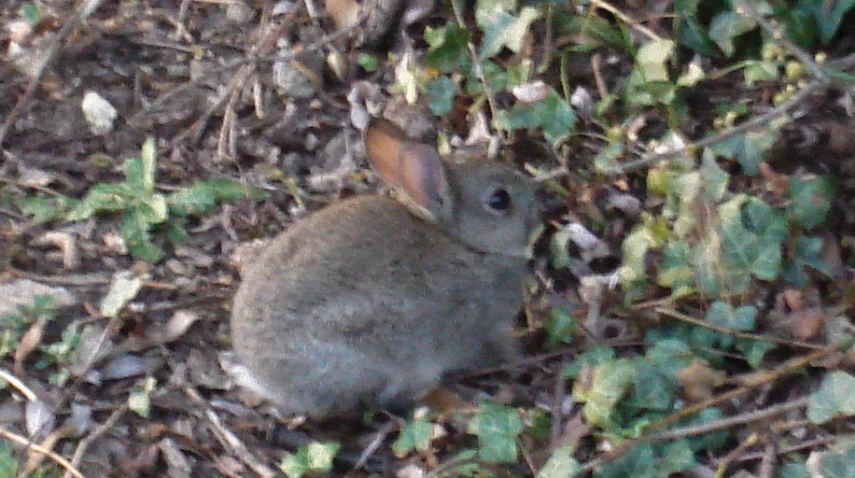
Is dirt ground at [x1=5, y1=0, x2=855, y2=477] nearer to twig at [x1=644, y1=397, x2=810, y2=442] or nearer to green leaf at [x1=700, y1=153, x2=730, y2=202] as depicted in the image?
green leaf at [x1=700, y1=153, x2=730, y2=202]

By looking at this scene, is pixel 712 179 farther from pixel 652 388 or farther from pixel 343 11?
pixel 343 11

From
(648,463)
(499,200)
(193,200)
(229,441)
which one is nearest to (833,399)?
(648,463)

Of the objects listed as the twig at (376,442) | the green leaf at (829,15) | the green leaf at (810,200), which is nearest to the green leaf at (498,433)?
the twig at (376,442)

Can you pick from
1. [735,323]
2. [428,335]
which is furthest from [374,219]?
[735,323]

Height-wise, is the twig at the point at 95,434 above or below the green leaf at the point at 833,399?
below

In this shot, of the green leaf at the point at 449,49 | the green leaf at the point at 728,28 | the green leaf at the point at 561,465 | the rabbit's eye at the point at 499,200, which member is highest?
the green leaf at the point at 728,28

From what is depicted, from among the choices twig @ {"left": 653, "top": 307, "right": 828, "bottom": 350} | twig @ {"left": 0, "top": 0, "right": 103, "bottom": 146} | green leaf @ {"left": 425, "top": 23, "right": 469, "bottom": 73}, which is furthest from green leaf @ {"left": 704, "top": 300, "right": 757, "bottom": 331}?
twig @ {"left": 0, "top": 0, "right": 103, "bottom": 146}

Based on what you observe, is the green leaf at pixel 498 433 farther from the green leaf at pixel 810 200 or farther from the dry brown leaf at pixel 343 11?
the dry brown leaf at pixel 343 11
